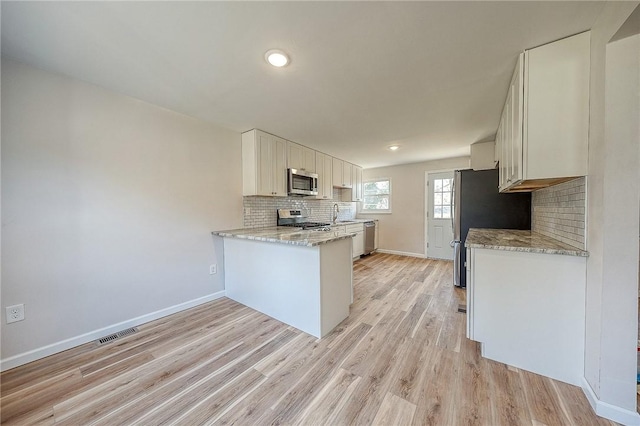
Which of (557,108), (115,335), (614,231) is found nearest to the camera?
(614,231)

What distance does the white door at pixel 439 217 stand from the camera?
16.3 feet

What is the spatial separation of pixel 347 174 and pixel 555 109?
3897 millimetres

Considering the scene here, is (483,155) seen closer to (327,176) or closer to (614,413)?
(327,176)

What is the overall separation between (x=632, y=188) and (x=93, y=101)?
154 inches

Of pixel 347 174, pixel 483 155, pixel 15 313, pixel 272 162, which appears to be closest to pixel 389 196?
pixel 347 174

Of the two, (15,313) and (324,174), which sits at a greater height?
(324,174)

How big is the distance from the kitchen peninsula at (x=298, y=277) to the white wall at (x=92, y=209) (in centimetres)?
66

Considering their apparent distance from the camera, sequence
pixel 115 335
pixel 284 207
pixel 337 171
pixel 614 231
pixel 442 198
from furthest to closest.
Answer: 1. pixel 442 198
2. pixel 337 171
3. pixel 284 207
4. pixel 115 335
5. pixel 614 231

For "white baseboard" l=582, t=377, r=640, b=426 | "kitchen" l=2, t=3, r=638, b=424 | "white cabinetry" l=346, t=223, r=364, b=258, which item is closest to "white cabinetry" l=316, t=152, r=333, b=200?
"white cabinetry" l=346, t=223, r=364, b=258

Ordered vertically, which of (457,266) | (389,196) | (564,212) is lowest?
(457,266)

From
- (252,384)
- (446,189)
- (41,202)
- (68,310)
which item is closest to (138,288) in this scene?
(68,310)

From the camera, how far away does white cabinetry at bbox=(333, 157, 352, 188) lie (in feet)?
16.0

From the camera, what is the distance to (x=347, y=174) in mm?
5289

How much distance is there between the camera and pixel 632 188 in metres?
1.18
